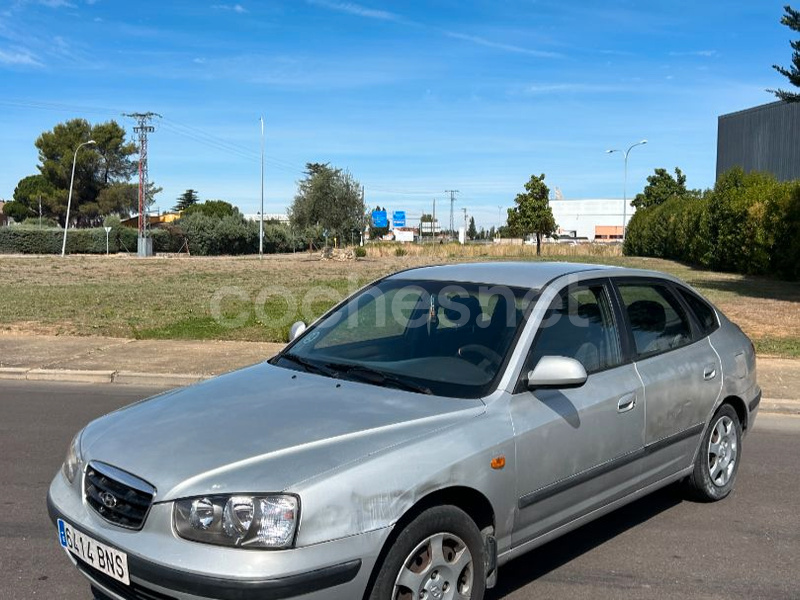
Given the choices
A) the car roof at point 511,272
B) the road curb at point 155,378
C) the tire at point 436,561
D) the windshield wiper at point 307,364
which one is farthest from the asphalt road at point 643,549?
the road curb at point 155,378

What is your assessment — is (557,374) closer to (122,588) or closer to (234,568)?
(234,568)

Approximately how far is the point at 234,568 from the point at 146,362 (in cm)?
799

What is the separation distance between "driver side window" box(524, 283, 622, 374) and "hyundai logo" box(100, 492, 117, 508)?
6.64 ft

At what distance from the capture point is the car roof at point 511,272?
164 inches

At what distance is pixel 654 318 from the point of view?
15.4ft

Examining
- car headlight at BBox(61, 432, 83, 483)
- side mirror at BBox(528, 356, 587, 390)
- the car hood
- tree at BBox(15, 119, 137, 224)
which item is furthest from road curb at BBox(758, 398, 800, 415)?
tree at BBox(15, 119, 137, 224)

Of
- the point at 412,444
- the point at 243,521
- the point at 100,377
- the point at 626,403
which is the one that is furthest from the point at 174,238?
the point at 243,521

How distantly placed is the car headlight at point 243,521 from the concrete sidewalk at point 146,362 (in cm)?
651

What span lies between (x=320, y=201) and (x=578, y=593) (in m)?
47.6

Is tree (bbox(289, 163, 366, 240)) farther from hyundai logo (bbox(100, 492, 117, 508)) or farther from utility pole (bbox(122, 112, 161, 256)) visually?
hyundai logo (bbox(100, 492, 117, 508))

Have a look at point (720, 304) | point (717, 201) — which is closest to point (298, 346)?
point (720, 304)

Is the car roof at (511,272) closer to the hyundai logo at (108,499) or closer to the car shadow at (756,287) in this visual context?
the hyundai logo at (108,499)

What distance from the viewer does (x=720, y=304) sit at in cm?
1714

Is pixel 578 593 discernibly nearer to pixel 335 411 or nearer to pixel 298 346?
pixel 335 411
